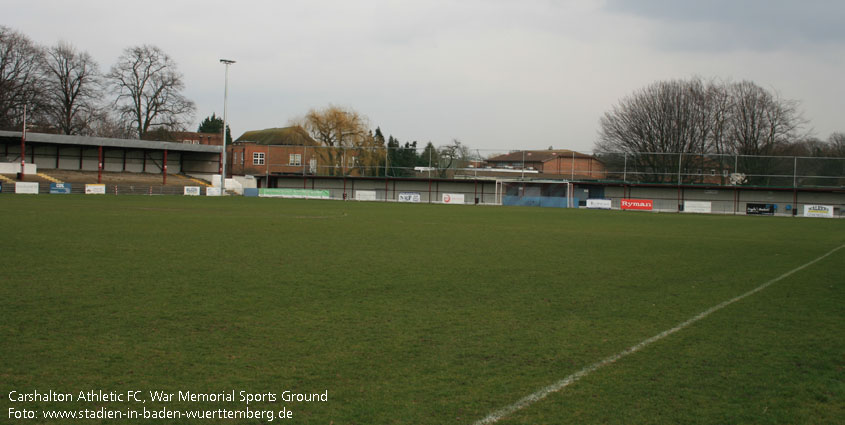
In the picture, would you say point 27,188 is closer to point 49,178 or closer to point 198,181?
point 49,178

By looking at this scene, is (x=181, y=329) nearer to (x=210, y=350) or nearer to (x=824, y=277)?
(x=210, y=350)

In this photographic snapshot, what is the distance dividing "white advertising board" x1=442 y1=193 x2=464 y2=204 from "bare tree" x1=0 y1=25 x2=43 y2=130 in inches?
1611

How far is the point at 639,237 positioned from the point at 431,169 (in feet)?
143

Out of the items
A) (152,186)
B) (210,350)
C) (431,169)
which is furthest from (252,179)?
(210,350)

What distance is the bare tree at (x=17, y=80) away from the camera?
59.4 meters

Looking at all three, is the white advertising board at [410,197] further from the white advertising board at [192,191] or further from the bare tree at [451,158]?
the white advertising board at [192,191]

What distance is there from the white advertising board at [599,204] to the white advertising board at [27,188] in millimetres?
46688

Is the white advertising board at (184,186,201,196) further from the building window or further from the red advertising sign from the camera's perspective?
the red advertising sign

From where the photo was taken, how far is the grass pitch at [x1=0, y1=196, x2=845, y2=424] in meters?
5.04

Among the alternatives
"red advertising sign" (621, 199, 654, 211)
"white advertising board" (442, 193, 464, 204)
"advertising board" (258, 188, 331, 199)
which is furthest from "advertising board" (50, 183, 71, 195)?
"red advertising sign" (621, 199, 654, 211)

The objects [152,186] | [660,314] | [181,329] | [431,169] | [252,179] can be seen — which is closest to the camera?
[181,329]

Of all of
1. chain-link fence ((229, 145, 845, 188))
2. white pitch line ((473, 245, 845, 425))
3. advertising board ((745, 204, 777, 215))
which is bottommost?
white pitch line ((473, 245, 845, 425))

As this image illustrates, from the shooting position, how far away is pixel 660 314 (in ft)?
28.2

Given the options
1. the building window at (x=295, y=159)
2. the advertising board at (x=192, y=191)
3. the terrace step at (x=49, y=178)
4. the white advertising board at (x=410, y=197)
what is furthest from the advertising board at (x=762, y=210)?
the terrace step at (x=49, y=178)
